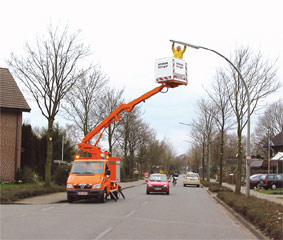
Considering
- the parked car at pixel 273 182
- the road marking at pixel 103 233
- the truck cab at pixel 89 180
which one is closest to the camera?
the road marking at pixel 103 233

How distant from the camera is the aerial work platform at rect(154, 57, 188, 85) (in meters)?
16.2

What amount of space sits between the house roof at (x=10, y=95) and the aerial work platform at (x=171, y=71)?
20096mm

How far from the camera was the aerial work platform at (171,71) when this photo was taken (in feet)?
53.3

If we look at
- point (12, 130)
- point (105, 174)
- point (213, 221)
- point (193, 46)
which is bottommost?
point (213, 221)

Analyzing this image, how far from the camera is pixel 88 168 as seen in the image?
20062mm

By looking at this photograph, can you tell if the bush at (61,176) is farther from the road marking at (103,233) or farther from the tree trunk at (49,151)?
the road marking at (103,233)

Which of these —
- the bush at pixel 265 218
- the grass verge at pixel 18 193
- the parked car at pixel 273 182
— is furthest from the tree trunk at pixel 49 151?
the parked car at pixel 273 182

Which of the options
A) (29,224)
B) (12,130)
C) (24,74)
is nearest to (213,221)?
(29,224)

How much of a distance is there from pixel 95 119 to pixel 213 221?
26.5m

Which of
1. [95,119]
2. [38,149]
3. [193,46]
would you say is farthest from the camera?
[38,149]

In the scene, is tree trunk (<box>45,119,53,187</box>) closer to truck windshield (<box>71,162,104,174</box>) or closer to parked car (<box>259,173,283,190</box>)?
truck windshield (<box>71,162,104,174</box>)

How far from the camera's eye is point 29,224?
36.7 ft

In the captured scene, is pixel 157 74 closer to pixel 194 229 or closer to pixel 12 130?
pixel 194 229

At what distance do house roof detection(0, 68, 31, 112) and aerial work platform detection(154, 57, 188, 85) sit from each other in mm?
20096
